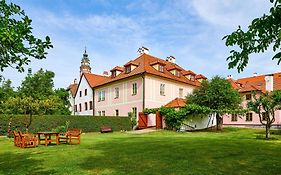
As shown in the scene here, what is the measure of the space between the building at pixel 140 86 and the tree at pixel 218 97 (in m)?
4.73

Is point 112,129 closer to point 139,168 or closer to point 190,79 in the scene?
point 190,79

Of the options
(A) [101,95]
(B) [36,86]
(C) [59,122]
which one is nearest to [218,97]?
(C) [59,122]

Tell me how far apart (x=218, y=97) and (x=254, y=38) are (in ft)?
90.9

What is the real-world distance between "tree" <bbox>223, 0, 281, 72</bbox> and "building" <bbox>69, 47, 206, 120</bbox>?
2826 cm

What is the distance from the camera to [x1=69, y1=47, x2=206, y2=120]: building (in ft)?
111

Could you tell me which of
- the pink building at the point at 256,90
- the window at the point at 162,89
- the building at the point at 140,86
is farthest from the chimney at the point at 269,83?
the window at the point at 162,89

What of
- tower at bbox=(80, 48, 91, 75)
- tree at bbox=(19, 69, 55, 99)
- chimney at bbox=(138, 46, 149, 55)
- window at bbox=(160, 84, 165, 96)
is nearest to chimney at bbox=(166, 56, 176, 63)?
chimney at bbox=(138, 46, 149, 55)

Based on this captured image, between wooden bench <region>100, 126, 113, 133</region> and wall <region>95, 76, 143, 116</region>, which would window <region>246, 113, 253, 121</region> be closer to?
wall <region>95, 76, 143, 116</region>

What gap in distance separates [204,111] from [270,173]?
884 inches

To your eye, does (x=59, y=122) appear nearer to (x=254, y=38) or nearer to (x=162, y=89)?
(x=162, y=89)

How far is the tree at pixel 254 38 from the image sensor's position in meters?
4.56

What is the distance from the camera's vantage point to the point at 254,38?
186 inches

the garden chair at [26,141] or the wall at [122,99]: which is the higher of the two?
the wall at [122,99]

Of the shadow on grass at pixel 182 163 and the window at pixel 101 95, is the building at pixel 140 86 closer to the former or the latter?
the window at pixel 101 95
